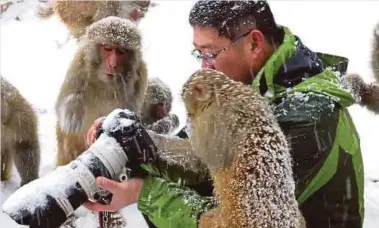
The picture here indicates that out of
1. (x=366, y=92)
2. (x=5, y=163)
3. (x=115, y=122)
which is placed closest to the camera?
(x=115, y=122)

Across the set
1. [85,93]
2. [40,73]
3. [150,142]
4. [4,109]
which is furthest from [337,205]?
[40,73]

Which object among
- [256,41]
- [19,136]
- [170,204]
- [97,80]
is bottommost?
[19,136]

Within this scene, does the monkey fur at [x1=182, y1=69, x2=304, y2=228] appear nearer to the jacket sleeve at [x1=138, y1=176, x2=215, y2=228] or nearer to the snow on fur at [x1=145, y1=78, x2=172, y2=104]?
the jacket sleeve at [x1=138, y1=176, x2=215, y2=228]

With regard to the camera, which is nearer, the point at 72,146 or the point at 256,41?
the point at 256,41

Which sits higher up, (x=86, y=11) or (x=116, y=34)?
(x=86, y=11)

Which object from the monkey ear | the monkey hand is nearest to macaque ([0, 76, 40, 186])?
the monkey hand

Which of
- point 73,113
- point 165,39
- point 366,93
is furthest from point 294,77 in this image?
point 165,39

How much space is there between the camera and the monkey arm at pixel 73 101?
4.00 meters

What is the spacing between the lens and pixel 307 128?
1.36 meters

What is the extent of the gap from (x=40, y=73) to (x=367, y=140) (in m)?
3.76

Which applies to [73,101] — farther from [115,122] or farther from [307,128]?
[307,128]

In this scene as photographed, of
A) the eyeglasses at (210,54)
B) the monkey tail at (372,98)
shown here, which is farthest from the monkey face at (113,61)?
the eyeglasses at (210,54)

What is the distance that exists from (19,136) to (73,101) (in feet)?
2.32

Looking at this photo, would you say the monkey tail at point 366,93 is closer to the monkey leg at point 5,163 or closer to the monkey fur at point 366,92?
the monkey fur at point 366,92
